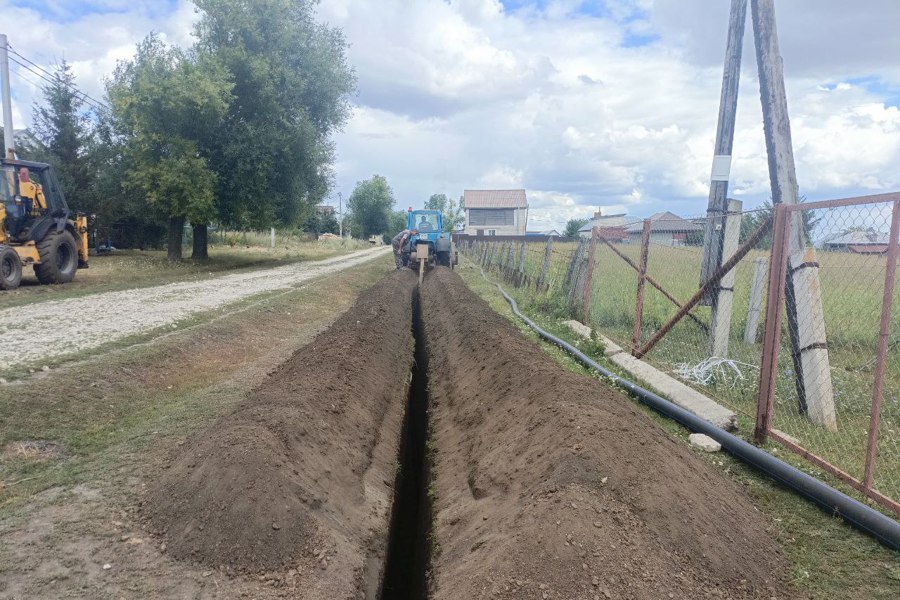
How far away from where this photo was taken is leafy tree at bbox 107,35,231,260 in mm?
20922

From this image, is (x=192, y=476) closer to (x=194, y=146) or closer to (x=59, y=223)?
(x=59, y=223)

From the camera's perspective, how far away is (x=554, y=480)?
3.83 m

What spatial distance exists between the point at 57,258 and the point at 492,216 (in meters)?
61.2

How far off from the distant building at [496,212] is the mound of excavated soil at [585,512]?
2674 inches

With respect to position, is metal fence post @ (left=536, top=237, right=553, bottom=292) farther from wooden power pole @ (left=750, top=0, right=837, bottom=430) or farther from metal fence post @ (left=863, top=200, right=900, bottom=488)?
metal fence post @ (left=863, top=200, right=900, bottom=488)

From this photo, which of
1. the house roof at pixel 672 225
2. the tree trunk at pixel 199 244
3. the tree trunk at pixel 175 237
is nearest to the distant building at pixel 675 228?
the house roof at pixel 672 225

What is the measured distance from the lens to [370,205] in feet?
290

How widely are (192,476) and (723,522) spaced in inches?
130

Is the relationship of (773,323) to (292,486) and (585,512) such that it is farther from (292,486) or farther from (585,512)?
(292,486)

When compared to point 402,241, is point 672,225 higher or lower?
higher

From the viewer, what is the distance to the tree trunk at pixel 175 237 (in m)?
24.5

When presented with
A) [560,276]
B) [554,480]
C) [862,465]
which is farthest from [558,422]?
[560,276]

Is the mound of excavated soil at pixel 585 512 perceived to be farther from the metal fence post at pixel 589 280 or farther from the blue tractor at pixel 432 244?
the blue tractor at pixel 432 244

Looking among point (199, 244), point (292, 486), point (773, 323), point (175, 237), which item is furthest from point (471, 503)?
point (199, 244)
